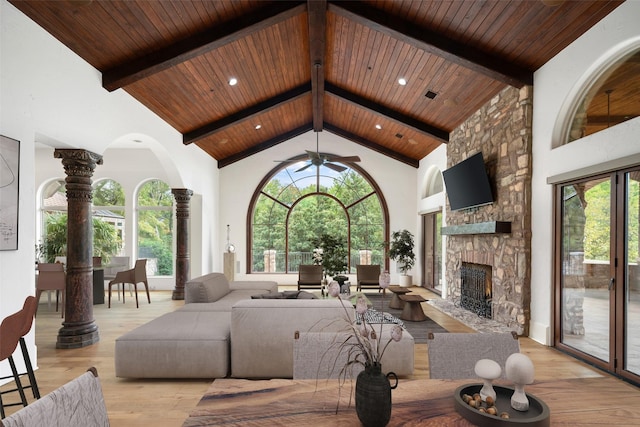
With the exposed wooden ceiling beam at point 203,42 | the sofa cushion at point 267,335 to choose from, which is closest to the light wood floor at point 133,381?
the sofa cushion at point 267,335

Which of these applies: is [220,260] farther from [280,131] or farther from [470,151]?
[470,151]

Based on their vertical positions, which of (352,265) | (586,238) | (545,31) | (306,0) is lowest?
(352,265)

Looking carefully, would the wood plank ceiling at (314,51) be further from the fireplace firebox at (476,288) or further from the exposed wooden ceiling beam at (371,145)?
the fireplace firebox at (476,288)

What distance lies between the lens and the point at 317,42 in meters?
5.20

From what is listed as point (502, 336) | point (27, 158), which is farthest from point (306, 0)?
point (502, 336)

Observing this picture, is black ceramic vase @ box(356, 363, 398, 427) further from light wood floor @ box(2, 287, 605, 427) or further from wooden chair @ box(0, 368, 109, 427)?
light wood floor @ box(2, 287, 605, 427)

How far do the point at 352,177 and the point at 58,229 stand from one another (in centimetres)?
671

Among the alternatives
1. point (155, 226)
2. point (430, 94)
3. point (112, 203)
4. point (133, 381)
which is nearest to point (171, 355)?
point (133, 381)

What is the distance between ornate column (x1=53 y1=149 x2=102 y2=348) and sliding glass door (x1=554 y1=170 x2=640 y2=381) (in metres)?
5.30

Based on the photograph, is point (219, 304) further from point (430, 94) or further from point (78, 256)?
point (430, 94)

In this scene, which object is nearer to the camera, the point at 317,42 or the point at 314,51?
the point at 317,42

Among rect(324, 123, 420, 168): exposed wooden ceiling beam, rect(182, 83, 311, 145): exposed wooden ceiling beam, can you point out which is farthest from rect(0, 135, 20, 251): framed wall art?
rect(324, 123, 420, 168): exposed wooden ceiling beam

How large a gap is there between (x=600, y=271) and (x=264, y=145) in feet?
25.1

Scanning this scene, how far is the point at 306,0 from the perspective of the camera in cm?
442
